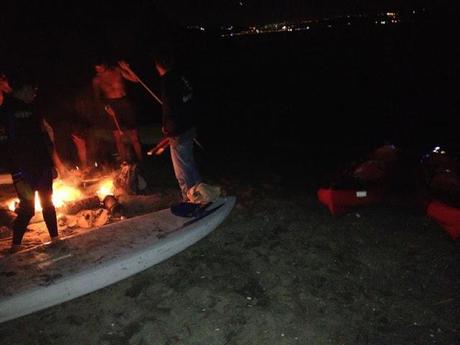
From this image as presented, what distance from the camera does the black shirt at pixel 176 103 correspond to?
4844 millimetres

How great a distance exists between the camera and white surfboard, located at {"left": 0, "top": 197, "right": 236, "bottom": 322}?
361cm

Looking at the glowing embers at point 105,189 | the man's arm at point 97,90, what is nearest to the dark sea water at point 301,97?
the man's arm at point 97,90

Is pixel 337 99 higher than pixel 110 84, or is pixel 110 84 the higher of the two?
pixel 110 84

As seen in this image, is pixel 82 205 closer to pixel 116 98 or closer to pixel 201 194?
pixel 201 194

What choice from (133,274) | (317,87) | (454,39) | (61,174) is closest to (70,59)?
(61,174)

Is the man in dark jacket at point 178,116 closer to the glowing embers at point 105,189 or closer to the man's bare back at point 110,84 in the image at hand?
the glowing embers at point 105,189

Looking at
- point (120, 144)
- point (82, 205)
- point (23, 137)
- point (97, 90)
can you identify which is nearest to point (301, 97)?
point (120, 144)

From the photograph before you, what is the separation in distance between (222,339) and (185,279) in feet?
3.13

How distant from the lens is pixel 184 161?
17.6 ft

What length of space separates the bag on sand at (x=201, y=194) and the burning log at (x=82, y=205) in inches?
63.5

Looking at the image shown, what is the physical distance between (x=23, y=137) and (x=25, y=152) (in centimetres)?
16

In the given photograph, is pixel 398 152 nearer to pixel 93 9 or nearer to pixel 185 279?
pixel 185 279

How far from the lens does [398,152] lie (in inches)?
221

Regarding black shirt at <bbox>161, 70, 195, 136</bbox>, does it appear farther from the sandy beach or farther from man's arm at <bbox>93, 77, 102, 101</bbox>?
man's arm at <bbox>93, 77, 102, 101</bbox>
